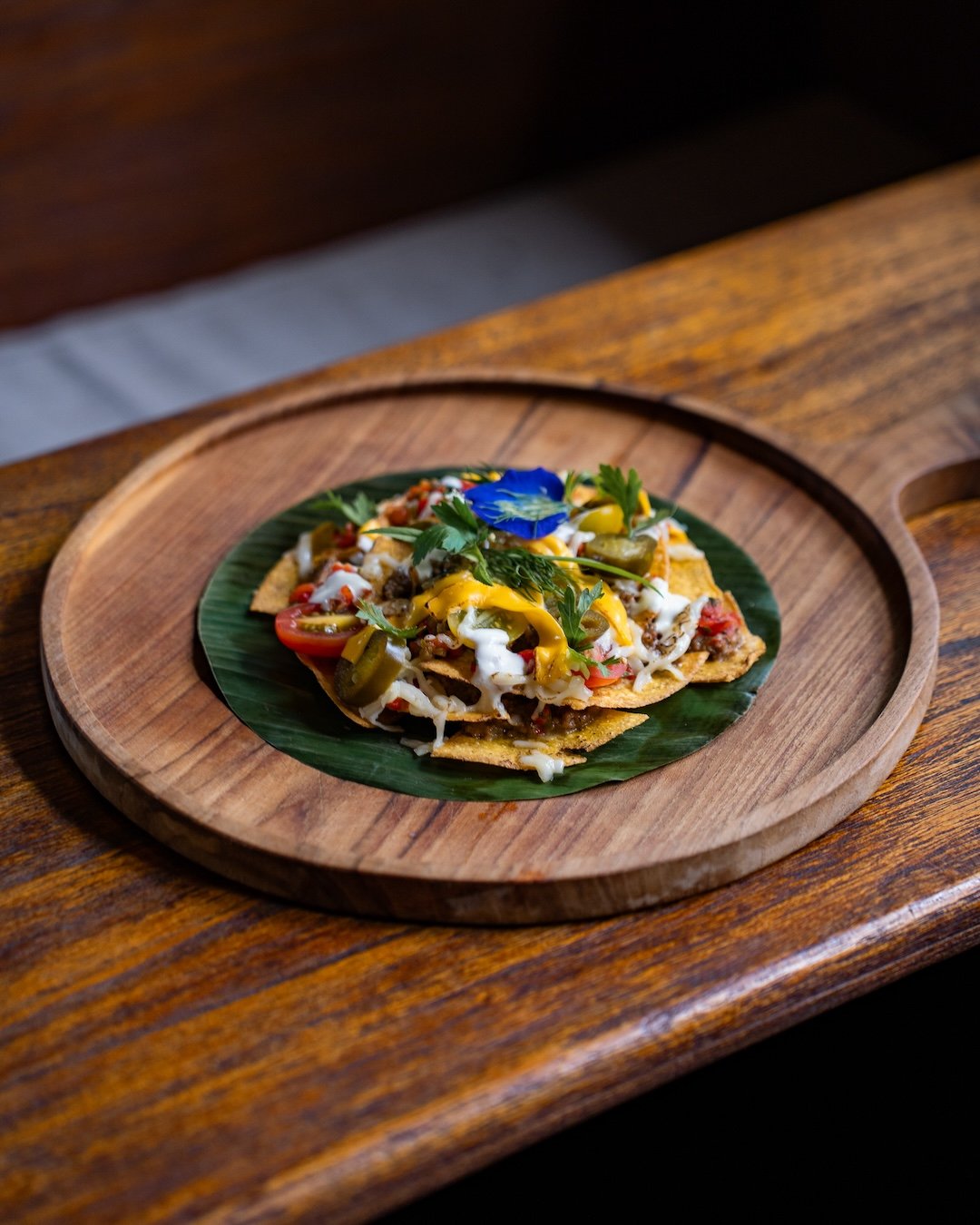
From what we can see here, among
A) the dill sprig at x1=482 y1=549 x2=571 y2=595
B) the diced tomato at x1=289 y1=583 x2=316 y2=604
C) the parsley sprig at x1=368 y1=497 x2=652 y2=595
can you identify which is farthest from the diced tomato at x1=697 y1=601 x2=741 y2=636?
the diced tomato at x1=289 y1=583 x2=316 y2=604

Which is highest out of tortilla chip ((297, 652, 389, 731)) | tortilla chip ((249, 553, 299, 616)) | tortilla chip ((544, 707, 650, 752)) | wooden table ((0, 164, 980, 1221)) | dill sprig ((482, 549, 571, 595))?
dill sprig ((482, 549, 571, 595))

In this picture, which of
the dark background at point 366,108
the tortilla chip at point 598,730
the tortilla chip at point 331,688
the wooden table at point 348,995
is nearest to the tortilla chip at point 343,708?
the tortilla chip at point 331,688

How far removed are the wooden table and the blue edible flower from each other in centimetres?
63

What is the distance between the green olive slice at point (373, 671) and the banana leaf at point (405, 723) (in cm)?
4

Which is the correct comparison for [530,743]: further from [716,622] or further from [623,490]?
[623,490]

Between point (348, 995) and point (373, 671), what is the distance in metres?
0.47

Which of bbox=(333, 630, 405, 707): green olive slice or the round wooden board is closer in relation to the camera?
the round wooden board

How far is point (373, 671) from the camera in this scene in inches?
71.6

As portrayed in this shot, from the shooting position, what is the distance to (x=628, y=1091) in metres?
1.49

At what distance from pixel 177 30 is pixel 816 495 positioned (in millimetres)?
3137

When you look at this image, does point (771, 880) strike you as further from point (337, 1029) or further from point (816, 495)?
point (816, 495)

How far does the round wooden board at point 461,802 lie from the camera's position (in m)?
1.61

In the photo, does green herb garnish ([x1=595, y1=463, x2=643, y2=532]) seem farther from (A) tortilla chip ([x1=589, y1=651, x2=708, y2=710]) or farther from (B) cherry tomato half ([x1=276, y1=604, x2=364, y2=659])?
(B) cherry tomato half ([x1=276, y1=604, x2=364, y2=659])

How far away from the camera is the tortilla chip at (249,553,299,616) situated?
6.68ft
